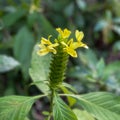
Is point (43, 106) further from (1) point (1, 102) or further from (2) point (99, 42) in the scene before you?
(1) point (1, 102)

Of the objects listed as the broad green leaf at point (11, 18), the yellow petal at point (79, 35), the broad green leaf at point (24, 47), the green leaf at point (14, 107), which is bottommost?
the green leaf at point (14, 107)

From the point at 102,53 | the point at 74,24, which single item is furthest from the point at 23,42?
the point at 102,53

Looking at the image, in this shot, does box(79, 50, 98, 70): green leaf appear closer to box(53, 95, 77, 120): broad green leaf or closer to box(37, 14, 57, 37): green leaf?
box(37, 14, 57, 37): green leaf

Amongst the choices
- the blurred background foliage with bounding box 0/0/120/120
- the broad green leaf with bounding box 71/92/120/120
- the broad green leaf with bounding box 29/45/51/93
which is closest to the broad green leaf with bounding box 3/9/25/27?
the blurred background foliage with bounding box 0/0/120/120

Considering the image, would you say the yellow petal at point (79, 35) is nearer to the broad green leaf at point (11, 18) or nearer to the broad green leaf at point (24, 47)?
the broad green leaf at point (24, 47)

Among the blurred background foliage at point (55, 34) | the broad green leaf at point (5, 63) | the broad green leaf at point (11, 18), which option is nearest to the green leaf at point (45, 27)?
the blurred background foliage at point (55, 34)

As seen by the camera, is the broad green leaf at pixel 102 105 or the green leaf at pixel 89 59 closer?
the broad green leaf at pixel 102 105

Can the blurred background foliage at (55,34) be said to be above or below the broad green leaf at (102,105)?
above

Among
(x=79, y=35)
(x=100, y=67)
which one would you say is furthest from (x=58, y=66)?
(x=100, y=67)
